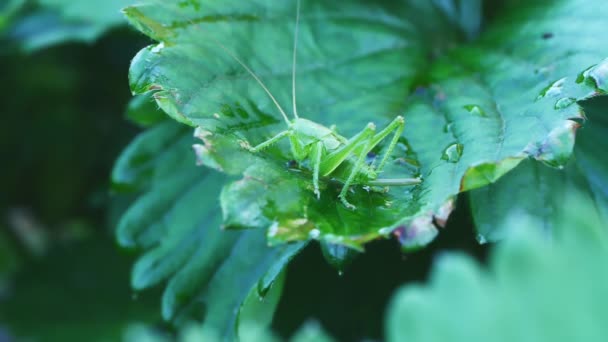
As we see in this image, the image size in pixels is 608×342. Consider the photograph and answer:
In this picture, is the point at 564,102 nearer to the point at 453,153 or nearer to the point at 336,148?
the point at 453,153

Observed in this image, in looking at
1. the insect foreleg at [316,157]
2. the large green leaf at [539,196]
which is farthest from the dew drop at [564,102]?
the insect foreleg at [316,157]

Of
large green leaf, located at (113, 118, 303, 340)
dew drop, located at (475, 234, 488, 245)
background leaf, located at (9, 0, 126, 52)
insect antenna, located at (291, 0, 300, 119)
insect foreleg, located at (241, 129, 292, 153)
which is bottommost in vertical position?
dew drop, located at (475, 234, 488, 245)

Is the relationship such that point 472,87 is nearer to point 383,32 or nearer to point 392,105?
point 392,105

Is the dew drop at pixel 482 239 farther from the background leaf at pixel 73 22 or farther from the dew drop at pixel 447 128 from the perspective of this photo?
the background leaf at pixel 73 22

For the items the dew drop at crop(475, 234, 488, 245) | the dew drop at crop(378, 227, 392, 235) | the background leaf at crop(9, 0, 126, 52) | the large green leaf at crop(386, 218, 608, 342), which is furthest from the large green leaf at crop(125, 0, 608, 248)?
the background leaf at crop(9, 0, 126, 52)

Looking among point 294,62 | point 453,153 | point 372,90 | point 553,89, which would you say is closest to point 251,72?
point 294,62

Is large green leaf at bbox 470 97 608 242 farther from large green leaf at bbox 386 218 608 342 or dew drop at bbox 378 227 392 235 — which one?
large green leaf at bbox 386 218 608 342
